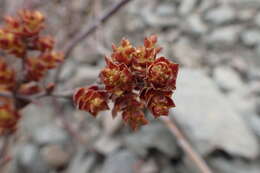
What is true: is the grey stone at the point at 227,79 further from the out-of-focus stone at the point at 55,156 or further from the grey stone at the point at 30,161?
the grey stone at the point at 30,161

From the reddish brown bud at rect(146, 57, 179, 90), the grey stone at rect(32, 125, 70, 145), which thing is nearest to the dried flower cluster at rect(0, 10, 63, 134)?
the reddish brown bud at rect(146, 57, 179, 90)

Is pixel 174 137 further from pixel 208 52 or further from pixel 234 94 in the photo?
pixel 208 52

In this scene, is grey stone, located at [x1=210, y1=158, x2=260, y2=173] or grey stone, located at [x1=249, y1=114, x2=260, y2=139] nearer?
grey stone, located at [x1=210, y1=158, x2=260, y2=173]

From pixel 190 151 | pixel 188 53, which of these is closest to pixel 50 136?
pixel 190 151

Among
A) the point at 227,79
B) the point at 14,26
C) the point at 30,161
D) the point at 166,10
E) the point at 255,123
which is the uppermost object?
the point at 166,10

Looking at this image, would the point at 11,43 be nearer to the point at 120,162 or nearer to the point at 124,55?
the point at 124,55

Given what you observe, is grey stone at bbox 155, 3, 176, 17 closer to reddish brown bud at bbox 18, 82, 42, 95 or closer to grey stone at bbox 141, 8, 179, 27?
grey stone at bbox 141, 8, 179, 27
